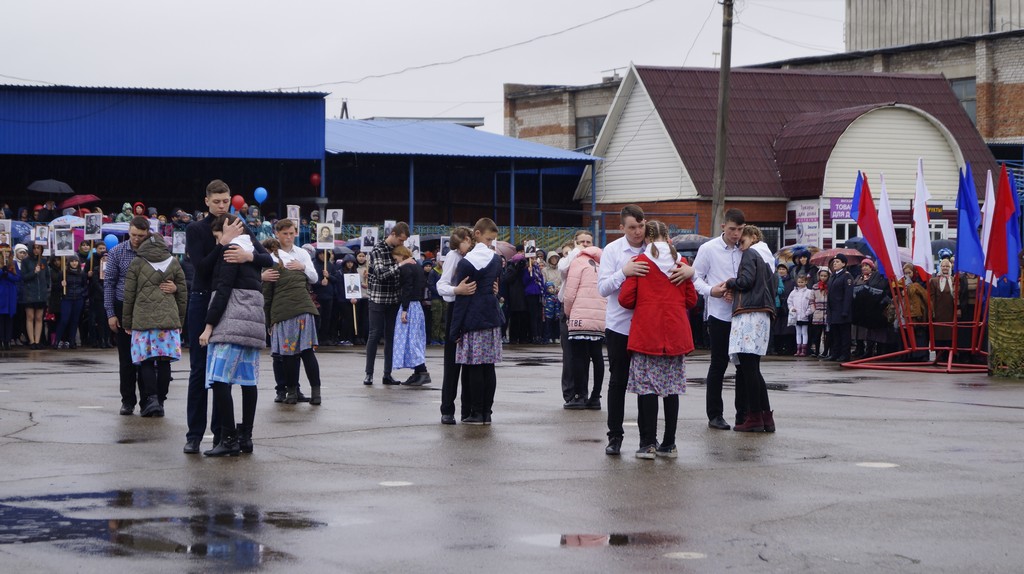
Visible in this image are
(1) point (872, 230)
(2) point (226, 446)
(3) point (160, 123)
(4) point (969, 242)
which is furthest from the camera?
(3) point (160, 123)

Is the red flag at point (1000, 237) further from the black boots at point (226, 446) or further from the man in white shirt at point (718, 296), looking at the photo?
the black boots at point (226, 446)

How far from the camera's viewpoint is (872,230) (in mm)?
20219

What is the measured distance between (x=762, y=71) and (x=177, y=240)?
25531 mm

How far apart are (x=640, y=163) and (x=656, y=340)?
3353 centimetres

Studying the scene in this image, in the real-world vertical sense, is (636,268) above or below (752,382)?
above

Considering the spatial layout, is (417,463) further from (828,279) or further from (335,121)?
(335,121)

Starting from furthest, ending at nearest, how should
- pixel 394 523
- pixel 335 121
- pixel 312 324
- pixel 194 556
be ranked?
pixel 335 121 → pixel 312 324 → pixel 394 523 → pixel 194 556

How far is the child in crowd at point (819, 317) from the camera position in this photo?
23781 mm

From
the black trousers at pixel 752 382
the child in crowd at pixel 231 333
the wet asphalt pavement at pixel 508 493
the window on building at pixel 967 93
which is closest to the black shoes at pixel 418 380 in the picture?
the wet asphalt pavement at pixel 508 493

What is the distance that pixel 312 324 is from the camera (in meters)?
14.3

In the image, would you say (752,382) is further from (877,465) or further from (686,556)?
(686,556)

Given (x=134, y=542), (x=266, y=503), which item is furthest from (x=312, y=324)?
(x=134, y=542)

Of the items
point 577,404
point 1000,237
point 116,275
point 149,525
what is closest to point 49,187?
point 116,275

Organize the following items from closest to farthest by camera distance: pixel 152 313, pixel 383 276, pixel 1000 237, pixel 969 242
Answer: pixel 152 313 → pixel 383 276 → pixel 1000 237 → pixel 969 242
